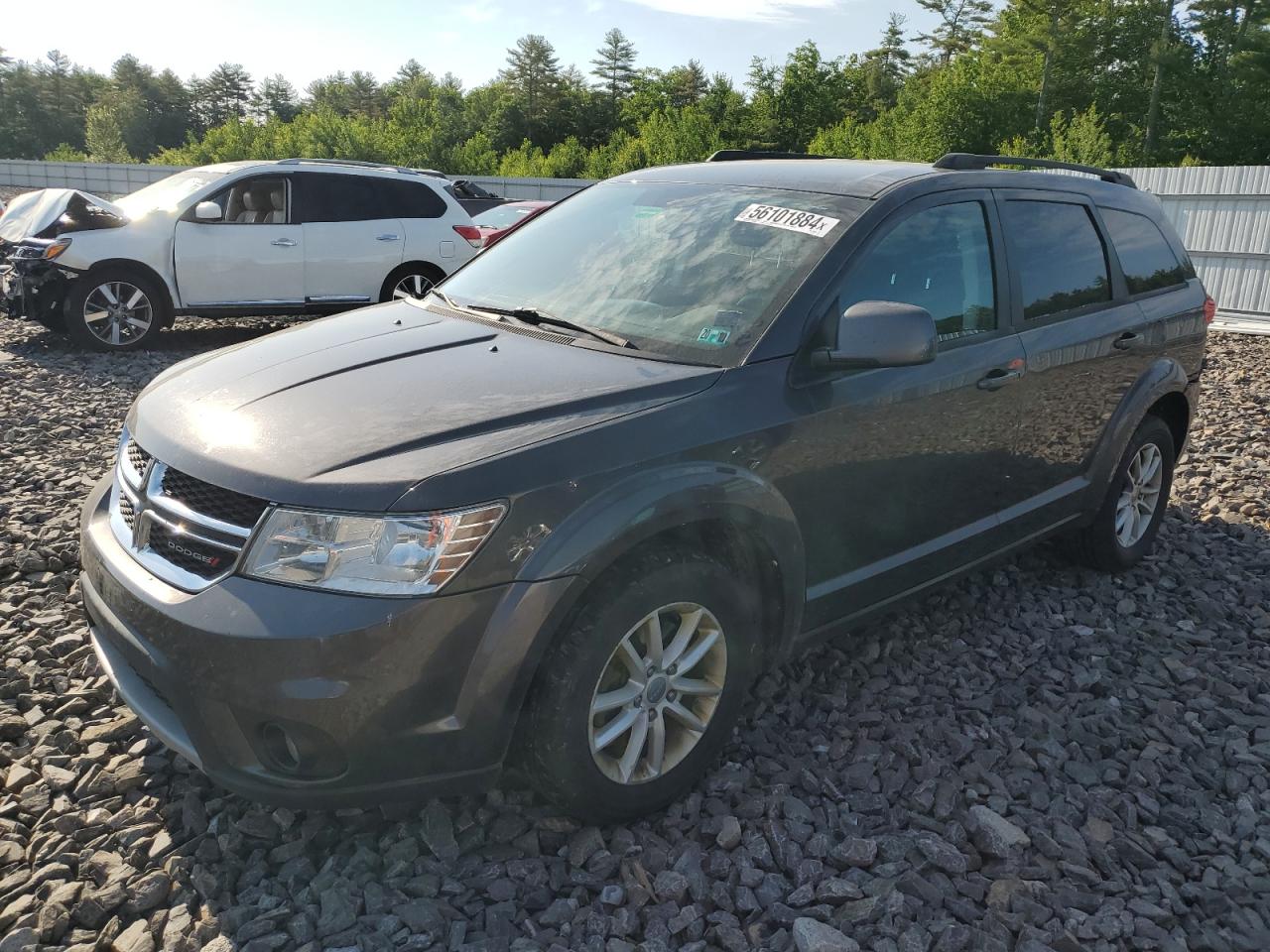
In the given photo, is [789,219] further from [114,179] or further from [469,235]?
[114,179]

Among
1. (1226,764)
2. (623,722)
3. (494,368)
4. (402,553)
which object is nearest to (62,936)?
(402,553)

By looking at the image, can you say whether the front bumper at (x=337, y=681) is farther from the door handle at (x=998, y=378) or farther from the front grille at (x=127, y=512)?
the door handle at (x=998, y=378)

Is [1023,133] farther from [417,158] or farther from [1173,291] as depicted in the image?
[1173,291]

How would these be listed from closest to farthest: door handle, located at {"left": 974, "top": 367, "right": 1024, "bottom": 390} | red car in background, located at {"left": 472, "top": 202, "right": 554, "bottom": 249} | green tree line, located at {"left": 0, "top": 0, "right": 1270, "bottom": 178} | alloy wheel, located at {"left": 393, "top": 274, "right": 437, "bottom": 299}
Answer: door handle, located at {"left": 974, "top": 367, "right": 1024, "bottom": 390}
alloy wheel, located at {"left": 393, "top": 274, "right": 437, "bottom": 299}
red car in background, located at {"left": 472, "top": 202, "right": 554, "bottom": 249}
green tree line, located at {"left": 0, "top": 0, "right": 1270, "bottom": 178}

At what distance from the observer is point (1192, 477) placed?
657 centimetres

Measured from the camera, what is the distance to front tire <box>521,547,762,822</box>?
2557mm

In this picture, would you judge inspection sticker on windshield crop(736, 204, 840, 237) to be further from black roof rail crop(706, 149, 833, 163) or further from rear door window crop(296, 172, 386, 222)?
rear door window crop(296, 172, 386, 222)

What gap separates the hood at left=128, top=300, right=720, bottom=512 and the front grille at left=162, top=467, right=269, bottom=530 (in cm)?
3

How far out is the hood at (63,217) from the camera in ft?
30.1

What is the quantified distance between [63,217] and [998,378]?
8687mm

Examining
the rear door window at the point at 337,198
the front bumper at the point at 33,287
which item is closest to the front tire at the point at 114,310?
the front bumper at the point at 33,287

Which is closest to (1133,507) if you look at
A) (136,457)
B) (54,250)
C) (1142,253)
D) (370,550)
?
(1142,253)

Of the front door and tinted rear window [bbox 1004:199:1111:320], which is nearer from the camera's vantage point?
the front door

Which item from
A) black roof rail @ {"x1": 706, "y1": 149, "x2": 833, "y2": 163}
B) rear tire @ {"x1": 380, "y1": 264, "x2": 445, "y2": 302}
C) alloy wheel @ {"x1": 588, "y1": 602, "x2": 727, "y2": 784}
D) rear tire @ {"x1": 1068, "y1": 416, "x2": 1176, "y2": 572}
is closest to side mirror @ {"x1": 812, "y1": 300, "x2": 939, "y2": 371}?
alloy wheel @ {"x1": 588, "y1": 602, "x2": 727, "y2": 784}
